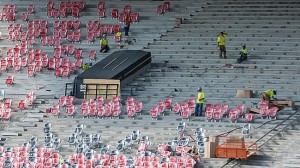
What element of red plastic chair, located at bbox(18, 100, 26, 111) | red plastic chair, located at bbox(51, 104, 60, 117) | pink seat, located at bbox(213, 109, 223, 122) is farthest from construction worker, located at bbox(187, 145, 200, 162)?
red plastic chair, located at bbox(18, 100, 26, 111)

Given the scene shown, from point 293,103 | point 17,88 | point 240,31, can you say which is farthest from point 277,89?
point 17,88

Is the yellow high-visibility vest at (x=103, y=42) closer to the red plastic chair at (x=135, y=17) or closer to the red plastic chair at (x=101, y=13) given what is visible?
the red plastic chair at (x=135, y=17)

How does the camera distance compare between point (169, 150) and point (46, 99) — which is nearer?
point (169, 150)

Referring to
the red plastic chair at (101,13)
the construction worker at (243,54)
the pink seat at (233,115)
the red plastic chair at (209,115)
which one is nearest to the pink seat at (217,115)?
the red plastic chair at (209,115)

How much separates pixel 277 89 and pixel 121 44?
31.9 feet

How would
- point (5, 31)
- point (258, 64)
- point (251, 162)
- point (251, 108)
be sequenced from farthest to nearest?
1. point (5, 31)
2. point (258, 64)
3. point (251, 108)
4. point (251, 162)

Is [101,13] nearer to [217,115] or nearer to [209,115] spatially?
[209,115]

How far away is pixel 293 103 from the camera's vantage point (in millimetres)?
61406

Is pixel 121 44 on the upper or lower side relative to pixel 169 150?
upper

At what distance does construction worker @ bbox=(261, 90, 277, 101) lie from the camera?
61250 millimetres

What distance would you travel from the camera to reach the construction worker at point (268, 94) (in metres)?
61.2

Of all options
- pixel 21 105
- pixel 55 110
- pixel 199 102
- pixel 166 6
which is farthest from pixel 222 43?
pixel 21 105

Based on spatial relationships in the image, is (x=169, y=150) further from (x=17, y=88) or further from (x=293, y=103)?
(x=17, y=88)

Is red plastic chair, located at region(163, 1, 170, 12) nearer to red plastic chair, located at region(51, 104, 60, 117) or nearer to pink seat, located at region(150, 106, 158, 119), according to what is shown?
red plastic chair, located at region(51, 104, 60, 117)
